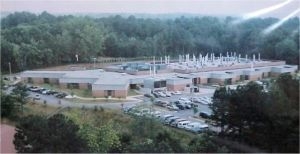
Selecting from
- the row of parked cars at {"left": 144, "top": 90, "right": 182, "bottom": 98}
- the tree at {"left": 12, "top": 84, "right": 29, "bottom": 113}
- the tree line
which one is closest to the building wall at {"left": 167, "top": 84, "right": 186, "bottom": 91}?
the row of parked cars at {"left": 144, "top": 90, "right": 182, "bottom": 98}

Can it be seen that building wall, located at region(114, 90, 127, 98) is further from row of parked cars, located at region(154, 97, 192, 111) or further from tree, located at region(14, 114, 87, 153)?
tree, located at region(14, 114, 87, 153)

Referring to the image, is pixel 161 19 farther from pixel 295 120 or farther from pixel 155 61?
pixel 295 120

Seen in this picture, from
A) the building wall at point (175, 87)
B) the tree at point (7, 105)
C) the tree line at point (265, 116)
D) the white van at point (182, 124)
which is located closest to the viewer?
the tree line at point (265, 116)

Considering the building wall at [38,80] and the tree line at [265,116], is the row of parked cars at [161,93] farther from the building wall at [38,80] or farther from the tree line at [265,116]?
the building wall at [38,80]

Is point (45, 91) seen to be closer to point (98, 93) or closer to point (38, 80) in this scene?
point (38, 80)

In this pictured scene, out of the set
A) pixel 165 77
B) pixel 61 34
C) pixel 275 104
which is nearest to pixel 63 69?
pixel 61 34

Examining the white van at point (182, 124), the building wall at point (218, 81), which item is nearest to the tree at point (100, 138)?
the white van at point (182, 124)
